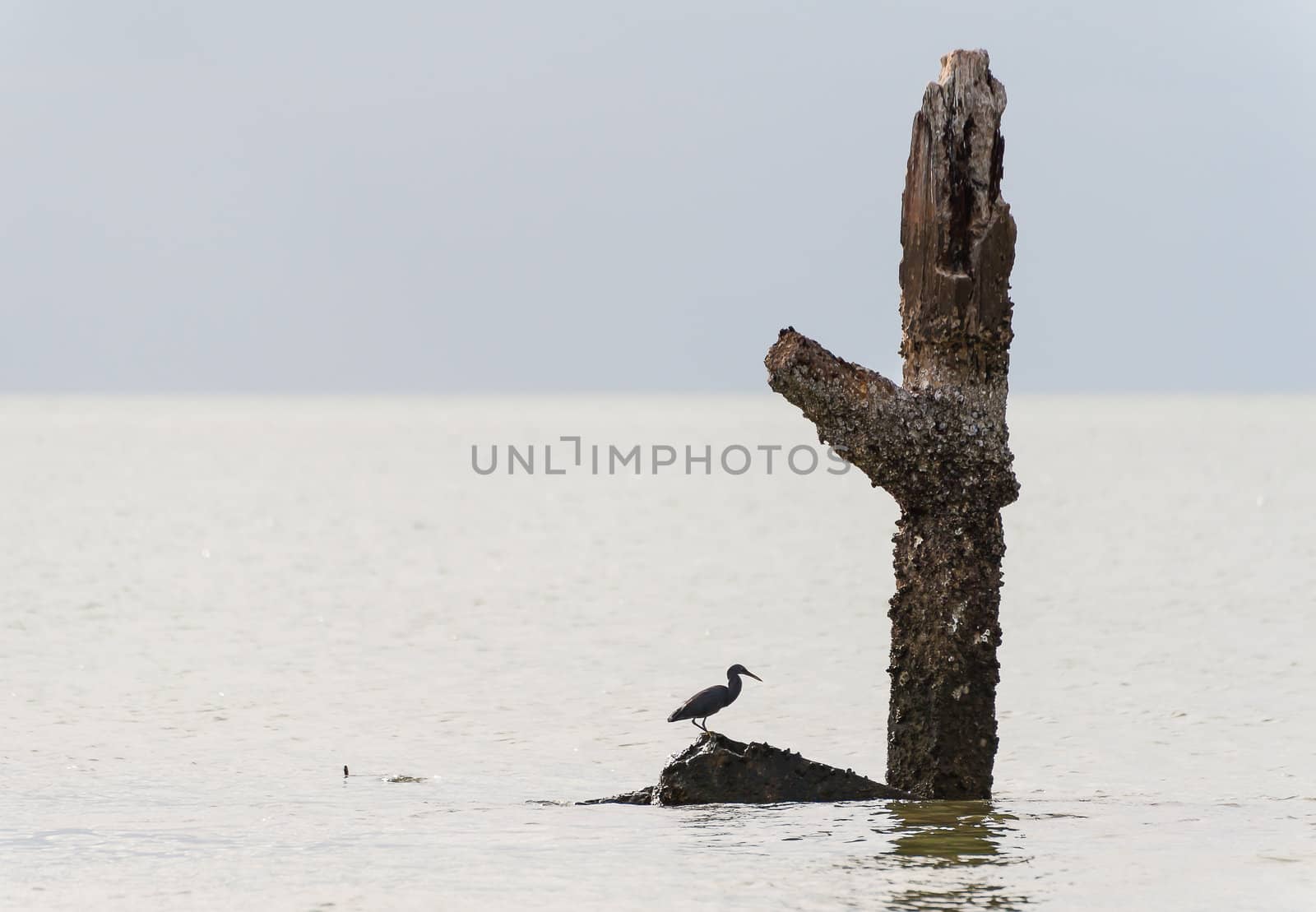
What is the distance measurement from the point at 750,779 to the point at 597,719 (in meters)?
6.23

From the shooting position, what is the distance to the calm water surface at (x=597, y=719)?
39.0ft

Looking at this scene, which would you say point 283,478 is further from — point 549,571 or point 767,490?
point 549,571

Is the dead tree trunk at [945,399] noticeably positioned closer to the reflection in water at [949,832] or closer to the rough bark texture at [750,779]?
the reflection in water at [949,832]

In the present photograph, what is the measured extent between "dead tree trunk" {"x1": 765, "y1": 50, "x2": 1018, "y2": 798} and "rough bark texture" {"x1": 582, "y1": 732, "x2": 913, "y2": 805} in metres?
0.94

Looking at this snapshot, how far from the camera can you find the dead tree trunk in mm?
12461

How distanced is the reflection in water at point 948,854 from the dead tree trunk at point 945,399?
0.70 metres

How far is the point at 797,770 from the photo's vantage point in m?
13.4

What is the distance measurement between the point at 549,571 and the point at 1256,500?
34806 mm

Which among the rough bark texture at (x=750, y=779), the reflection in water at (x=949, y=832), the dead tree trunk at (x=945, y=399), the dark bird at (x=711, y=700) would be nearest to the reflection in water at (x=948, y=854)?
the reflection in water at (x=949, y=832)

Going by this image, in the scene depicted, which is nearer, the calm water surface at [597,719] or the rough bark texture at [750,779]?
the calm water surface at [597,719]

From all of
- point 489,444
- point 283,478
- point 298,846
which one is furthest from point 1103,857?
point 489,444

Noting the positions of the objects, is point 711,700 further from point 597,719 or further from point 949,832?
point 597,719

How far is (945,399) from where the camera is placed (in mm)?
12555

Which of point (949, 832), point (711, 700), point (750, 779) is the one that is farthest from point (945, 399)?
point (750, 779)
